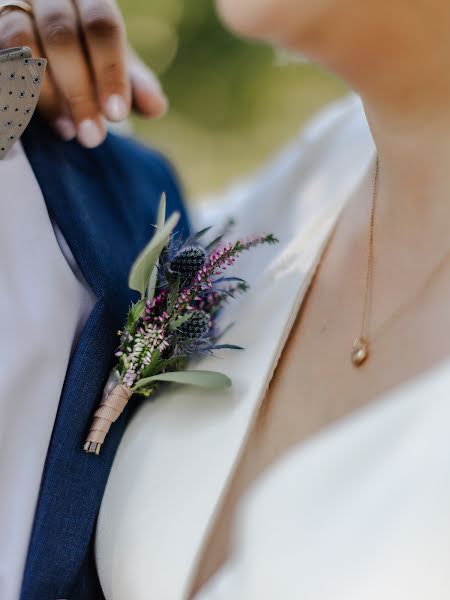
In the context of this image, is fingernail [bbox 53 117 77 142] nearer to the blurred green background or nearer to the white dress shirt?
the white dress shirt

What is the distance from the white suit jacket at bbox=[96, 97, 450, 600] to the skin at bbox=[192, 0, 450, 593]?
0.03 m

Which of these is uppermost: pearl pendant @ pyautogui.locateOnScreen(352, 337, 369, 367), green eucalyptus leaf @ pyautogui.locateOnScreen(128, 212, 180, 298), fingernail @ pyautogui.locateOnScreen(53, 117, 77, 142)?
fingernail @ pyautogui.locateOnScreen(53, 117, 77, 142)

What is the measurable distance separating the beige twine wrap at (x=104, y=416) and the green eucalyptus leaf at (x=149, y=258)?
0.42 ft

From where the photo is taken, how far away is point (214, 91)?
3.55 m

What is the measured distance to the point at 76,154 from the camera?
1064 millimetres

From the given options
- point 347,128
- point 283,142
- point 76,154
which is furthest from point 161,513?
point 283,142

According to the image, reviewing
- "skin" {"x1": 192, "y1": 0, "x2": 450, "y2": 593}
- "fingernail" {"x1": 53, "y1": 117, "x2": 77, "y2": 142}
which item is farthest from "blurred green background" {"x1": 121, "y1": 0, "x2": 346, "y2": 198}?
"skin" {"x1": 192, "y1": 0, "x2": 450, "y2": 593}

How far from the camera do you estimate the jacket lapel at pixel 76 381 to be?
0.84m

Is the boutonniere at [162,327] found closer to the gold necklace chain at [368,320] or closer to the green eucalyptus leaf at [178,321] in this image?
the green eucalyptus leaf at [178,321]

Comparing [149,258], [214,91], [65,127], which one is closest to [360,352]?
[149,258]

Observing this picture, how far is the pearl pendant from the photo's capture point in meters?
0.88

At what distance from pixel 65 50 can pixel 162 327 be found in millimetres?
406

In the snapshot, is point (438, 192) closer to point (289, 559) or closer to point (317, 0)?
point (317, 0)

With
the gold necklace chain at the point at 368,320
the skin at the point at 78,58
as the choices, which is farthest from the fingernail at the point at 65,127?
the gold necklace chain at the point at 368,320
